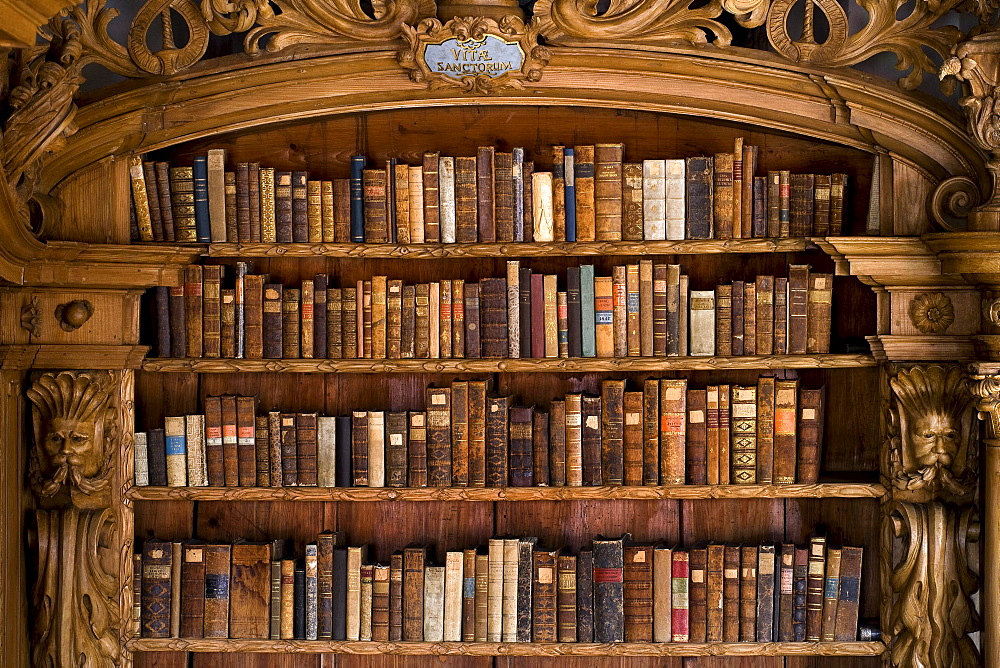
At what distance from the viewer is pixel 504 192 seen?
9.37 ft

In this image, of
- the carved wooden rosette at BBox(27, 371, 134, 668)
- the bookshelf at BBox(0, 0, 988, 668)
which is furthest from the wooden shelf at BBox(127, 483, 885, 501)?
the carved wooden rosette at BBox(27, 371, 134, 668)

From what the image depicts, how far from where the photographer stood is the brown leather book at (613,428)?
2.85 m

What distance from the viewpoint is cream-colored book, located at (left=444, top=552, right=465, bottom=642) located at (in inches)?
114

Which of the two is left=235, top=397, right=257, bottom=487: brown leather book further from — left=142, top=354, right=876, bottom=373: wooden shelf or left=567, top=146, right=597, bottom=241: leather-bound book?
left=567, top=146, right=597, bottom=241: leather-bound book

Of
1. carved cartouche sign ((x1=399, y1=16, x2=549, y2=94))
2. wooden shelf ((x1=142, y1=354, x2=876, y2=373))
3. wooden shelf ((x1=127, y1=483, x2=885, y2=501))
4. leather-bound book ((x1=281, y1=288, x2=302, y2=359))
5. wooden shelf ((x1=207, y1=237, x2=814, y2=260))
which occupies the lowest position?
wooden shelf ((x1=127, y1=483, x2=885, y2=501))

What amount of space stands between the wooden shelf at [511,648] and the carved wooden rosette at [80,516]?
5.2 inches

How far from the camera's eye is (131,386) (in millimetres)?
2883

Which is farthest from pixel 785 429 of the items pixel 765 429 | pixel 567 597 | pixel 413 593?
pixel 413 593

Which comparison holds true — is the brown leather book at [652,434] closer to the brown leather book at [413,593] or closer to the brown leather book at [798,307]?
the brown leather book at [798,307]

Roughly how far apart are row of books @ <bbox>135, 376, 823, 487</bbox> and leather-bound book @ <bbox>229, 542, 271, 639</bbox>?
8.2 inches

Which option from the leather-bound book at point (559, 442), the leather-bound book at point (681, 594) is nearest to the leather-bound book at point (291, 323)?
the leather-bound book at point (559, 442)

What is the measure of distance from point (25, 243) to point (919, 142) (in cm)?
237

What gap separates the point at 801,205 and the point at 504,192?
829mm

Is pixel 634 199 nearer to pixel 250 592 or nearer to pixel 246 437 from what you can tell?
pixel 246 437
